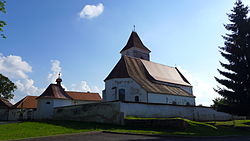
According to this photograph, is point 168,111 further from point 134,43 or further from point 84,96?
point 84,96

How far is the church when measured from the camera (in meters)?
28.4

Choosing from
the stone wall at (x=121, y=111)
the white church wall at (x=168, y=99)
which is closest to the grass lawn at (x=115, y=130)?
the stone wall at (x=121, y=111)

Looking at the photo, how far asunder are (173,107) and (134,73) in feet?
32.8

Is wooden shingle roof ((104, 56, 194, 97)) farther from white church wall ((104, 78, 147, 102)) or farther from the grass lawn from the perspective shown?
the grass lawn

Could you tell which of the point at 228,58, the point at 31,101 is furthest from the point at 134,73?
the point at 31,101

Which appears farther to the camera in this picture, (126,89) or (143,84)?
(126,89)

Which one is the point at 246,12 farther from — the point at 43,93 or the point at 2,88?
the point at 2,88

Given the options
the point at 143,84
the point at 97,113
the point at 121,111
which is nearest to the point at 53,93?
the point at 143,84

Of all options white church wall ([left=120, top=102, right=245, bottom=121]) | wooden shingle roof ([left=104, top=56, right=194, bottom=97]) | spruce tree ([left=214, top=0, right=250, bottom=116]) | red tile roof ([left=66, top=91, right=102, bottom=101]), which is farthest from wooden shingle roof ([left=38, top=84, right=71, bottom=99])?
spruce tree ([left=214, top=0, right=250, bottom=116])

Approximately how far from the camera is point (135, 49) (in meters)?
42.3

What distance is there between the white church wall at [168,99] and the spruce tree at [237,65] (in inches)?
325

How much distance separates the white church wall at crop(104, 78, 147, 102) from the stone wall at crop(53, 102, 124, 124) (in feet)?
23.8

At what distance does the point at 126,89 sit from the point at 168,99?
20.6 ft

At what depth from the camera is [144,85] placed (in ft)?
93.9
